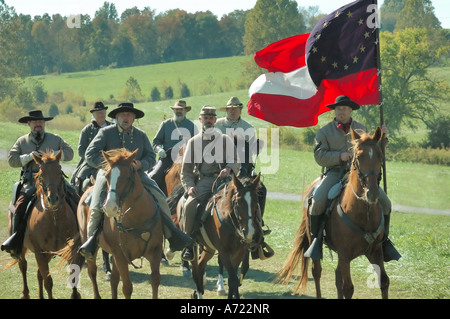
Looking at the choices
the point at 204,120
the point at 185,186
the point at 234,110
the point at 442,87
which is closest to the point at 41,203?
the point at 185,186

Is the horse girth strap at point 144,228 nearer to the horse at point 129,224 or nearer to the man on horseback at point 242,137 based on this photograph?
the horse at point 129,224

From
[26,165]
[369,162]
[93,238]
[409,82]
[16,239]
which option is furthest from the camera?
[409,82]

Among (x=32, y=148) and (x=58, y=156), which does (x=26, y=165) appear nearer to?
(x=32, y=148)

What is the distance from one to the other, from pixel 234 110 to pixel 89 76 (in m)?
74.6

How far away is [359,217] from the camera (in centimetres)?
888

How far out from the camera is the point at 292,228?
18.0m

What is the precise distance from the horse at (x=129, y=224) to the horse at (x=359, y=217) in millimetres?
2578

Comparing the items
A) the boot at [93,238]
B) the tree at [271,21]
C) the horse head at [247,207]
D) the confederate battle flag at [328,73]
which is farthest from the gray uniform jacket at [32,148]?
the tree at [271,21]

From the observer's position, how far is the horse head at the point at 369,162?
8141 millimetres

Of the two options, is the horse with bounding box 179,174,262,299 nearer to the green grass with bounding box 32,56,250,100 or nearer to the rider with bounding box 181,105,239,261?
the rider with bounding box 181,105,239,261

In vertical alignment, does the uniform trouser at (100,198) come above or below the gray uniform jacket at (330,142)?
below

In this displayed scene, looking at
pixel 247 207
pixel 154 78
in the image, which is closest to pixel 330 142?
pixel 247 207

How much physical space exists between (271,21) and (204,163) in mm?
64245

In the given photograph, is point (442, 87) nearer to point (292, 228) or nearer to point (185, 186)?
point (292, 228)
